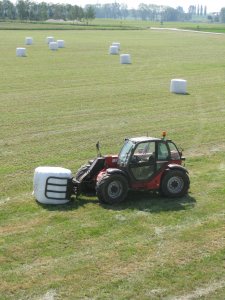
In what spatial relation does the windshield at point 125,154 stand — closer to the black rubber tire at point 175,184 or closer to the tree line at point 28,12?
the black rubber tire at point 175,184

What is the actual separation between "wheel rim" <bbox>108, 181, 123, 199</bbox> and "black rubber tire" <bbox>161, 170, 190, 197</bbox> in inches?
40.9

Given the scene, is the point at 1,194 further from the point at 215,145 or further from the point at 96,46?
the point at 96,46

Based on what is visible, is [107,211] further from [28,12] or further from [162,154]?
[28,12]

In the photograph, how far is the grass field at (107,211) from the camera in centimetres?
874

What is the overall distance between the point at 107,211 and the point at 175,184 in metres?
1.79

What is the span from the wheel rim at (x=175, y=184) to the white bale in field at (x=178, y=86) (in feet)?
55.1

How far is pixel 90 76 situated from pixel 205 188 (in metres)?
22.5

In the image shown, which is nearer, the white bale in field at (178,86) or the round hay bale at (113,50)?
the white bale in field at (178,86)

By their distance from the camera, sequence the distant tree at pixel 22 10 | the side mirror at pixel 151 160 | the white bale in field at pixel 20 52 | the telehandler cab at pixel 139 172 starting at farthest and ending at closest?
1. the distant tree at pixel 22 10
2. the white bale in field at pixel 20 52
3. the side mirror at pixel 151 160
4. the telehandler cab at pixel 139 172

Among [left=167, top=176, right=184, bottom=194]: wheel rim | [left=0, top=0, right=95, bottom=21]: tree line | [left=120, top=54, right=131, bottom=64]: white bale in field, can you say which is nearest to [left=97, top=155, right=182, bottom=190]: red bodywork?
[left=167, top=176, right=184, bottom=194]: wheel rim

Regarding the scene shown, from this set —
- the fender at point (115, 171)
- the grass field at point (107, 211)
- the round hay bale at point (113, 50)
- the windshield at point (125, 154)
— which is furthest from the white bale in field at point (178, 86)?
the round hay bale at point (113, 50)

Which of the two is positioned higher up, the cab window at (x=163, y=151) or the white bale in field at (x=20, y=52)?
the cab window at (x=163, y=151)

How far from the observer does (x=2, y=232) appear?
10.6 meters

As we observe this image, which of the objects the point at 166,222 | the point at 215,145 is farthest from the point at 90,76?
the point at 166,222
